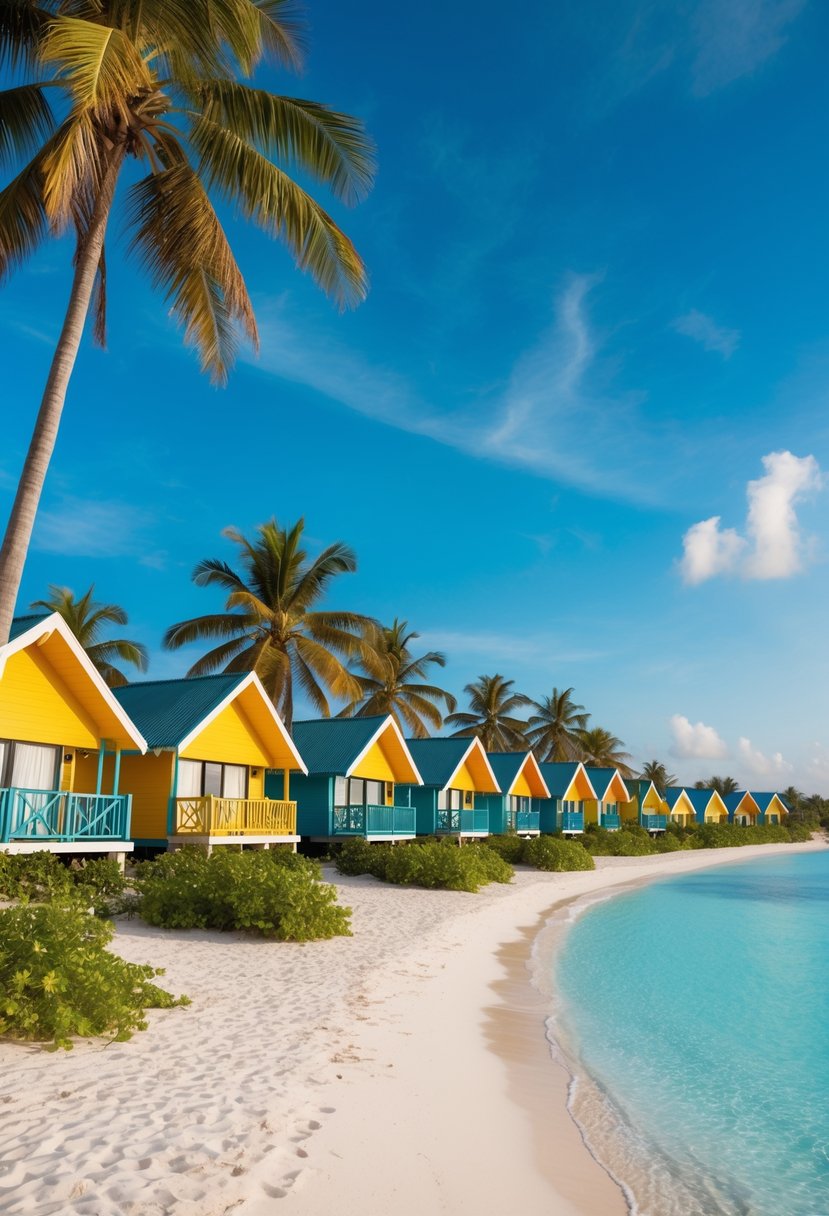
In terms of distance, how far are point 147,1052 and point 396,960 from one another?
20.6ft

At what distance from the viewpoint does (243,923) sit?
13906mm

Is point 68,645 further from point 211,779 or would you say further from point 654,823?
point 654,823

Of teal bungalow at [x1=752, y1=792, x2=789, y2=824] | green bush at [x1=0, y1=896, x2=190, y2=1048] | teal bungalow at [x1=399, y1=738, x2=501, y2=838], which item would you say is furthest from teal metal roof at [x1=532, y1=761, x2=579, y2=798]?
teal bungalow at [x1=752, y1=792, x2=789, y2=824]

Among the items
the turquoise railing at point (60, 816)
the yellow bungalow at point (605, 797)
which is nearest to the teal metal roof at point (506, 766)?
the yellow bungalow at point (605, 797)

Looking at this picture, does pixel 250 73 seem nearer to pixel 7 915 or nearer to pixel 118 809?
pixel 7 915

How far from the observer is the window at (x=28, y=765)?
17.2 m

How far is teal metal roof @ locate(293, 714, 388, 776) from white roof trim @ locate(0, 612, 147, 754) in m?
9.62

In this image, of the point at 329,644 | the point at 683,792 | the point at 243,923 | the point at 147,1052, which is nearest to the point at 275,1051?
the point at 147,1052

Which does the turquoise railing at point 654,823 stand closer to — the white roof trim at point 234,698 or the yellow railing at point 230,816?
the white roof trim at point 234,698

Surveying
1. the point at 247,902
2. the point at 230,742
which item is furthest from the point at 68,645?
the point at 230,742

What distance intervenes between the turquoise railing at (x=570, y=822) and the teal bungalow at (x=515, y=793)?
1.59 meters

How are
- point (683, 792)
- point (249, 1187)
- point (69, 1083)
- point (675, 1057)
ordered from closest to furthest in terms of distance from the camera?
point (249, 1187), point (69, 1083), point (675, 1057), point (683, 792)

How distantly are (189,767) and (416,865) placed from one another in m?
7.03

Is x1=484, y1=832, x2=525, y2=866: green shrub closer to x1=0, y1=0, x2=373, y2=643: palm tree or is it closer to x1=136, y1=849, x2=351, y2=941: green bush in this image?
x1=136, y1=849, x2=351, y2=941: green bush
